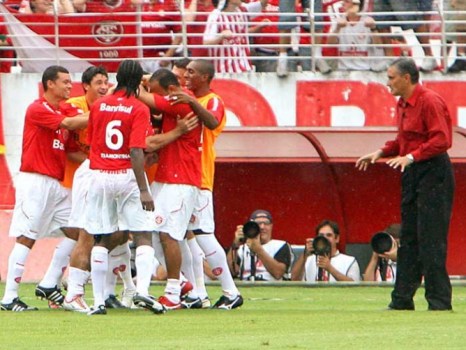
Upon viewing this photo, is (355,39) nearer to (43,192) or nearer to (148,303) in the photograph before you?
(43,192)

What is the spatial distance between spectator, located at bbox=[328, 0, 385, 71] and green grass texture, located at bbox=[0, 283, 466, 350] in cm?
777

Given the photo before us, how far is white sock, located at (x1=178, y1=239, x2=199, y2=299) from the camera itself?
44.2 feet

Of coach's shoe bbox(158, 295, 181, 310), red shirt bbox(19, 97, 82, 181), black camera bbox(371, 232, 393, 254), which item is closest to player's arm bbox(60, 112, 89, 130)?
red shirt bbox(19, 97, 82, 181)

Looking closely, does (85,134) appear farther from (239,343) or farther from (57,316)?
(239,343)

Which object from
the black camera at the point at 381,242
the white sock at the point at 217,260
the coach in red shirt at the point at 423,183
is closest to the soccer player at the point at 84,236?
the white sock at the point at 217,260

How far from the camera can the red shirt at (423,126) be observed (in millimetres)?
12492

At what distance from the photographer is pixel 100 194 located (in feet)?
40.8

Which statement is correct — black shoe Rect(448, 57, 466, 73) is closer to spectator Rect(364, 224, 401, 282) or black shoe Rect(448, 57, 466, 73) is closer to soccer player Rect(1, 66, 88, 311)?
spectator Rect(364, 224, 401, 282)

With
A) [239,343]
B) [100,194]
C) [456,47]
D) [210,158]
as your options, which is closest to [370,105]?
[456,47]

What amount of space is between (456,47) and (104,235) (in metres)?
10.7

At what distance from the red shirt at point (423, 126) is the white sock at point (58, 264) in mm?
3049

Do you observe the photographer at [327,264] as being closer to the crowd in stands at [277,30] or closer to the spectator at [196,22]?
the crowd in stands at [277,30]

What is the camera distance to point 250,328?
11211 millimetres

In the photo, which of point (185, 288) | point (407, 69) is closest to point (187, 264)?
point (185, 288)
